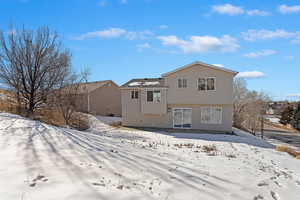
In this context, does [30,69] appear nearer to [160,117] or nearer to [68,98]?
[68,98]

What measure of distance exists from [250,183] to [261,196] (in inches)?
25.2

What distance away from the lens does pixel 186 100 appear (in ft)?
66.9

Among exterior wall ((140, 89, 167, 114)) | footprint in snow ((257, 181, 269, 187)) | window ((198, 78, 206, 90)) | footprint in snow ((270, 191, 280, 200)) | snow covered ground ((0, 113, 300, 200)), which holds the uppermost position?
window ((198, 78, 206, 90))

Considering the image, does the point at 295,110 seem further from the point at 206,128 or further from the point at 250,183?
the point at 250,183

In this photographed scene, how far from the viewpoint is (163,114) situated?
2125cm

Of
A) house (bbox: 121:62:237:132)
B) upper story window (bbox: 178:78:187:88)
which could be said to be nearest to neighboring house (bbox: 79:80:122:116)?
house (bbox: 121:62:237:132)

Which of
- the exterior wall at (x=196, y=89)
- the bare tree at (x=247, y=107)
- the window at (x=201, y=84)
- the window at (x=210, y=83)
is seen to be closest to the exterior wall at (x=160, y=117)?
the exterior wall at (x=196, y=89)

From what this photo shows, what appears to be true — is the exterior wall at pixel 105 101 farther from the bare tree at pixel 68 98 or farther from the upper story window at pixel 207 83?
the upper story window at pixel 207 83

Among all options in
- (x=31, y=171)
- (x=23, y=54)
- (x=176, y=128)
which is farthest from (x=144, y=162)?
(x=176, y=128)

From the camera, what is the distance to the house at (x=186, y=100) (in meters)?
19.5

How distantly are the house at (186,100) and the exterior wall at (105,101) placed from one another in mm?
9487

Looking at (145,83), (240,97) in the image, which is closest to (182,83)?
(145,83)

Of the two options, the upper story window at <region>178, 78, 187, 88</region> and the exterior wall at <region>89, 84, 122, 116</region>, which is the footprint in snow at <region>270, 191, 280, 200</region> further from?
the exterior wall at <region>89, 84, 122, 116</region>

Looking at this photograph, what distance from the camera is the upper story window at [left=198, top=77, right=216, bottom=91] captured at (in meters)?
19.7
